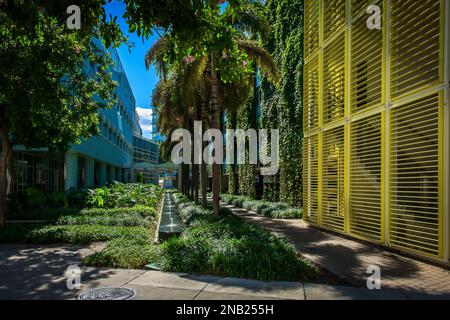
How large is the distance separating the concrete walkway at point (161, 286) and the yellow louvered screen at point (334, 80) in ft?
21.9

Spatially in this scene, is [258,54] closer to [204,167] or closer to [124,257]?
[204,167]

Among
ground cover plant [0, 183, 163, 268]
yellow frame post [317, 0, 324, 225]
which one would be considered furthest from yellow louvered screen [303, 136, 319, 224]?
ground cover plant [0, 183, 163, 268]

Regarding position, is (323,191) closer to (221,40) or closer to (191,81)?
(191,81)

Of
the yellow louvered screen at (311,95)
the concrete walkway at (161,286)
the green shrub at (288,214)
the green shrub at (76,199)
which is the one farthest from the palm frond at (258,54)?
the green shrub at (76,199)

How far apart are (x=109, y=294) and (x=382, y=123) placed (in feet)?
21.9

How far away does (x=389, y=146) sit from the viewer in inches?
332

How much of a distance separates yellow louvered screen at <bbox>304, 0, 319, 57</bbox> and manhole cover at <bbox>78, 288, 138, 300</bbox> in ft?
33.2

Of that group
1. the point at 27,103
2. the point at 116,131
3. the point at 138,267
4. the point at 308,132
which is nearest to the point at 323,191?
the point at 308,132

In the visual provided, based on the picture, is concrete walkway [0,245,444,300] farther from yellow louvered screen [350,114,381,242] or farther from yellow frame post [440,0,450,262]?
yellow louvered screen [350,114,381,242]

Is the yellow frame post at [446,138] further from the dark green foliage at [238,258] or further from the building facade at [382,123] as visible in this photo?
the dark green foliage at [238,258]

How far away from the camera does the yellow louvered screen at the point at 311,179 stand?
1268cm

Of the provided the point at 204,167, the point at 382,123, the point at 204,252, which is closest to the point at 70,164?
the point at 204,167

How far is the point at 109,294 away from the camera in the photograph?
5.19 m
